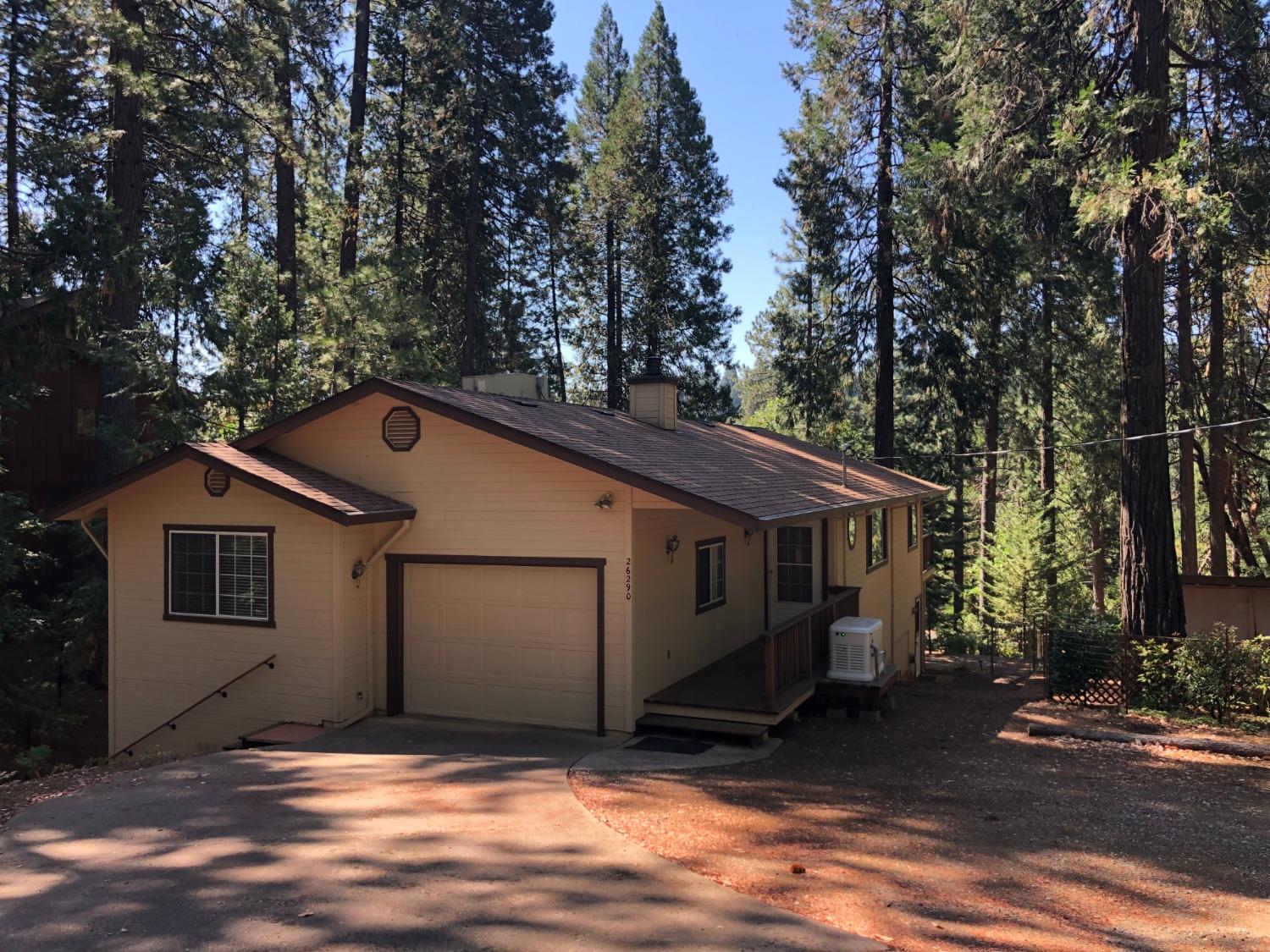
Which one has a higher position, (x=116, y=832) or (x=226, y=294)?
(x=226, y=294)

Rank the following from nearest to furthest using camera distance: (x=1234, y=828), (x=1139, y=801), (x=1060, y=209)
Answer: (x=1234, y=828), (x=1139, y=801), (x=1060, y=209)

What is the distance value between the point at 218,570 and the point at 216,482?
1.10 meters

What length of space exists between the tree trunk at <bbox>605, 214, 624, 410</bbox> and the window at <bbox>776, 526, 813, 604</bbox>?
16.5 metres

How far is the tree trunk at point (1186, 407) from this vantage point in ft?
63.4

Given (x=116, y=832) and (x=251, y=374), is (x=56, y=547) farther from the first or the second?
(x=116, y=832)

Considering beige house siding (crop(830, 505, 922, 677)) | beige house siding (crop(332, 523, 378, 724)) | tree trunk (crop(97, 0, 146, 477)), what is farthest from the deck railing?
tree trunk (crop(97, 0, 146, 477))

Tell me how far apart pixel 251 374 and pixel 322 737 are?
33.5 ft

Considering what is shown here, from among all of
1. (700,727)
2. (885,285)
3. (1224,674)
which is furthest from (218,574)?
(885,285)

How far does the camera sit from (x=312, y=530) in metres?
10.1

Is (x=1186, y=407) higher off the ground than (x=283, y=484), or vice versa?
(x=1186, y=407)

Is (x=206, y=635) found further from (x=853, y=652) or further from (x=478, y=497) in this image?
(x=853, y=652)

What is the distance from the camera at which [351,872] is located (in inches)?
216

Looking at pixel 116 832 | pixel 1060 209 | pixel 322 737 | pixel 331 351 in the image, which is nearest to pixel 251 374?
pixel 331 351

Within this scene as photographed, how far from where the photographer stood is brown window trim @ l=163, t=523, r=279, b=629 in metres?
10.3
